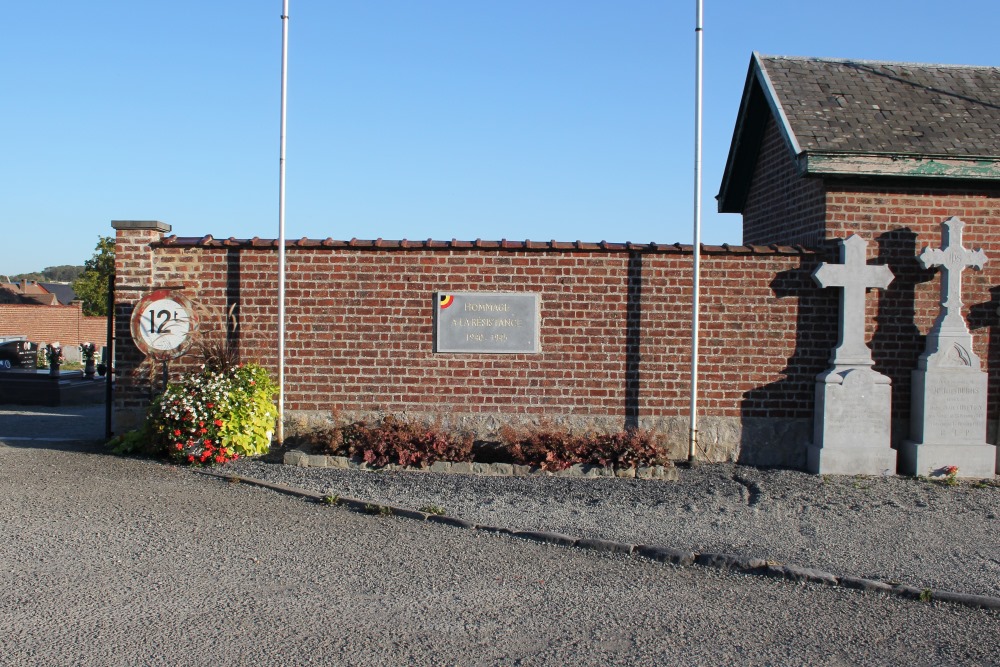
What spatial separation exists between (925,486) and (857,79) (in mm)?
5265

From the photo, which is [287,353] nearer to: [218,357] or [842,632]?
[218,357]

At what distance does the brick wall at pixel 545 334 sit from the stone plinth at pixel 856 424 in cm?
42

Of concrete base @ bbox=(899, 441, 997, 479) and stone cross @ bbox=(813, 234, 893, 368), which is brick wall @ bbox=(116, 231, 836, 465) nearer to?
stone cross @ bbox=(813, 234, 893, 368)

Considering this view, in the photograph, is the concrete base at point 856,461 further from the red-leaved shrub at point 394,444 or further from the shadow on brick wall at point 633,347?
the red-leaved shrub at point 394,444

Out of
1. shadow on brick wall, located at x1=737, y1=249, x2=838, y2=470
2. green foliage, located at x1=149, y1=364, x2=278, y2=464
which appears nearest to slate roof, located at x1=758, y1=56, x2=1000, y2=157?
shadow on brick wall, located at x1=737, y1=249, x2=838, y2=470

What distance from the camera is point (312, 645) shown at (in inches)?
189

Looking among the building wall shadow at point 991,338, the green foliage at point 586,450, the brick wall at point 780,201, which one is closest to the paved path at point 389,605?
the green foliage at point 586,450

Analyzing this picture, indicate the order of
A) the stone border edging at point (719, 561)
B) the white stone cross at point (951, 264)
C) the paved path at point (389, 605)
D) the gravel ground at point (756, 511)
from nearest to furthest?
the paved path at point (389, 605) → the stone border edging at point (719, 561) → the gravel ground at point (756, 511) → the white stone cross at point (951, 264)

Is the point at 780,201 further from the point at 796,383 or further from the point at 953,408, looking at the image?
the point at 953,408

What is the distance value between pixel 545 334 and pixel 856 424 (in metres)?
3.45

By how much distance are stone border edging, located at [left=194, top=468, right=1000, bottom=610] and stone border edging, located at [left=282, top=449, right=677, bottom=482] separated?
1648 millimetres

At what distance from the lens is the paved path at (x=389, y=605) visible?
4773 mm

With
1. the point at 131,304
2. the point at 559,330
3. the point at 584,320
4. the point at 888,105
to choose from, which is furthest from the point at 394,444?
the point at 888,105

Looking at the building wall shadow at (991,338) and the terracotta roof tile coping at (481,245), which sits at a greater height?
the terracotta roof tile coping at (481,245)
